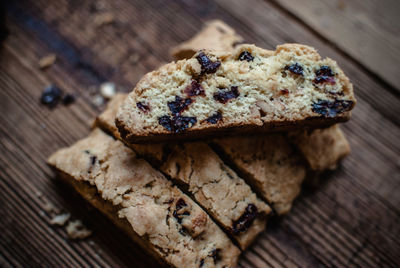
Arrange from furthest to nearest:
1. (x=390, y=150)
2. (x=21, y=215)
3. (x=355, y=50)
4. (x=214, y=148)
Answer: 1. (x=355, y=50)
2. (x=390, y=150)
3. (x=21, y=215)
4. (x=214, y=148)

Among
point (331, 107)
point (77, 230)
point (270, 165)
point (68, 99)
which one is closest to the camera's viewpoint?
point (331, 107)

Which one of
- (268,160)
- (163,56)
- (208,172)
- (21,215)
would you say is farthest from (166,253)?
(163,56)

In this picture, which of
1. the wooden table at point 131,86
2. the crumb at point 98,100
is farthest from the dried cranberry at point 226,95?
the crumb at point 98,100

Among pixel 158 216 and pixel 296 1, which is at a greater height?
pixel 296 1

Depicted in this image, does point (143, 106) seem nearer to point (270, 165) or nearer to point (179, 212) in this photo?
point (179, 212)

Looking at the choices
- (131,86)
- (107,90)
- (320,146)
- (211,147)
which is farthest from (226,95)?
(107,90)

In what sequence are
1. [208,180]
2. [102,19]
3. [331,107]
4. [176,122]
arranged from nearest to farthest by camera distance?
[176,122] < [331,107] < [208,180] < [102,19]

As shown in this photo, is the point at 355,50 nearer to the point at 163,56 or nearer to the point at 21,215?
the point at 163,56

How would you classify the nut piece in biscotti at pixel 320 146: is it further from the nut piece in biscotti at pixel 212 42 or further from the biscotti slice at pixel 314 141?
the nut piece in biscotti at pixel 212 42

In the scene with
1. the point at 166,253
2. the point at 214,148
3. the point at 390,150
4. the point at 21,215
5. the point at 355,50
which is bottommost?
the point at 21,215
